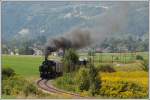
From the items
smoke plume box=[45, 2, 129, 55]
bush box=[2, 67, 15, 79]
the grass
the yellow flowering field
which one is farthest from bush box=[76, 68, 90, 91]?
bush box=[2, 67, 15, 79]

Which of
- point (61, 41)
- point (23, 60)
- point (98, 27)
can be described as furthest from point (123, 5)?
point (23, 60)

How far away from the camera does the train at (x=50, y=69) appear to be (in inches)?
220

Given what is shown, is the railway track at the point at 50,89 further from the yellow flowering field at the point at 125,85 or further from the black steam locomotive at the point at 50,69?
the yellow flowering field at the point at 125,85

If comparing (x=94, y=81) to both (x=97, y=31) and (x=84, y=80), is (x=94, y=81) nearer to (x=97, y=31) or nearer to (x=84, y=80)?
(x=84, y=80)

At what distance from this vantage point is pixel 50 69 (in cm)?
564

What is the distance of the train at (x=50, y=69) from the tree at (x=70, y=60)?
5 centimetres

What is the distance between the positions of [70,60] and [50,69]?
0.24 m

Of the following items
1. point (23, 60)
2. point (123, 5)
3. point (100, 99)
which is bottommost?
point (100, 99)

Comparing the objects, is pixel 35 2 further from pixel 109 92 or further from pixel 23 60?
pixel 109 92

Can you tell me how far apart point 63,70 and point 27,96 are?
1.45ft

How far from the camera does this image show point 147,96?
548 cm

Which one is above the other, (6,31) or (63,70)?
(6,31)

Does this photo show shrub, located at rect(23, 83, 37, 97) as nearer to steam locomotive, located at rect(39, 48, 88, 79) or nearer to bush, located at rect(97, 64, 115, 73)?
steam locomotive, located at rect(39, 48, 88, 79)

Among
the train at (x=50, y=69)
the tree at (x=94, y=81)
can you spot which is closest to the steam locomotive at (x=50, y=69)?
the train at (x=50, y=69)
